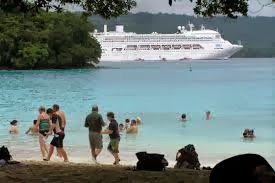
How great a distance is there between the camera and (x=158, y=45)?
148250mm

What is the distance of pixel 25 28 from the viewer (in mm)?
80438

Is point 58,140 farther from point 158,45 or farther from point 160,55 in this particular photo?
point 160,55

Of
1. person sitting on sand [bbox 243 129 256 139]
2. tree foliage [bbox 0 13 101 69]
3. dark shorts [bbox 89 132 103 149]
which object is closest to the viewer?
dark shorts [bbox 89 132 103 149]

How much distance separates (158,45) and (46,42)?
68.7 metres

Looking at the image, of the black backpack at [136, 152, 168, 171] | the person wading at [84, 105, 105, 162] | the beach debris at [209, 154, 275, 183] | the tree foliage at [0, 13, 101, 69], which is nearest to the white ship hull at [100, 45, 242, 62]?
the tree foliage at [0, 13, 101, 69]

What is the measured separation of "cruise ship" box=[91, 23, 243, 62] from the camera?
147 meters

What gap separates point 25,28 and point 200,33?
77.5m

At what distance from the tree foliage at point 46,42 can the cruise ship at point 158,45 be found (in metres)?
54.3

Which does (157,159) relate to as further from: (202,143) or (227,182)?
(202,143)

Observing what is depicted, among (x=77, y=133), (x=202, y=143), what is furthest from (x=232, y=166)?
(x=77, y=133)

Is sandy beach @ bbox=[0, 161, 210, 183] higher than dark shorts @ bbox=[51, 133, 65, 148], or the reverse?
sandy beach @ bbox=[0, 161, 210, 183]

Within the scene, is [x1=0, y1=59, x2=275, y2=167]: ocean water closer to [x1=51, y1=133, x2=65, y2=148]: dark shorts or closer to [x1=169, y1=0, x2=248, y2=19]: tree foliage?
[x1=51, y1=133, x2=65, y2=148]: dark shorts

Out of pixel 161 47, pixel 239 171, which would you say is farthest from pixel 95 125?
pixel 161 47

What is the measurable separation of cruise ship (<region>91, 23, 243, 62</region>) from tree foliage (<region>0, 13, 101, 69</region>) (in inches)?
2136
